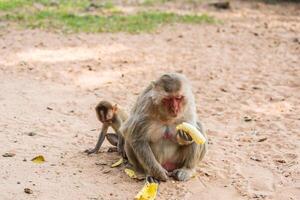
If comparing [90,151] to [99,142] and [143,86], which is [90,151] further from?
[143,86]

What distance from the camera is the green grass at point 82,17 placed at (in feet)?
42.1

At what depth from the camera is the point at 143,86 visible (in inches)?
364

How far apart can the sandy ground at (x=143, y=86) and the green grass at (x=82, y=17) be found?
52 centimetres

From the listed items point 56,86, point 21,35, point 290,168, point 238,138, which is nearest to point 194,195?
point 290,168

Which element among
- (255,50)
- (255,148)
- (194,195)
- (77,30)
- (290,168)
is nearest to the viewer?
(194,195)

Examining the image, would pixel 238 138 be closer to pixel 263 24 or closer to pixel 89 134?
pixel 89 134

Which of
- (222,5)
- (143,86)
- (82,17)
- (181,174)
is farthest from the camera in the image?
(222,5)

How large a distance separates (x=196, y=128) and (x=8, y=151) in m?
2.09

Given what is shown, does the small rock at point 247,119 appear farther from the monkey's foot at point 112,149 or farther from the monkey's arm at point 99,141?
the monkey's arm at point 99,141

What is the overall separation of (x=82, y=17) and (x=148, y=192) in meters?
8.71

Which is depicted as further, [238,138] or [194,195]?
[238,138]

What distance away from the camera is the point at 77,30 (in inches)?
495

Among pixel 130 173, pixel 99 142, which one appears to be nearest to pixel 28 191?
pixel 130 173

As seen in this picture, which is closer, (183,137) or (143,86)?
(183,137)
